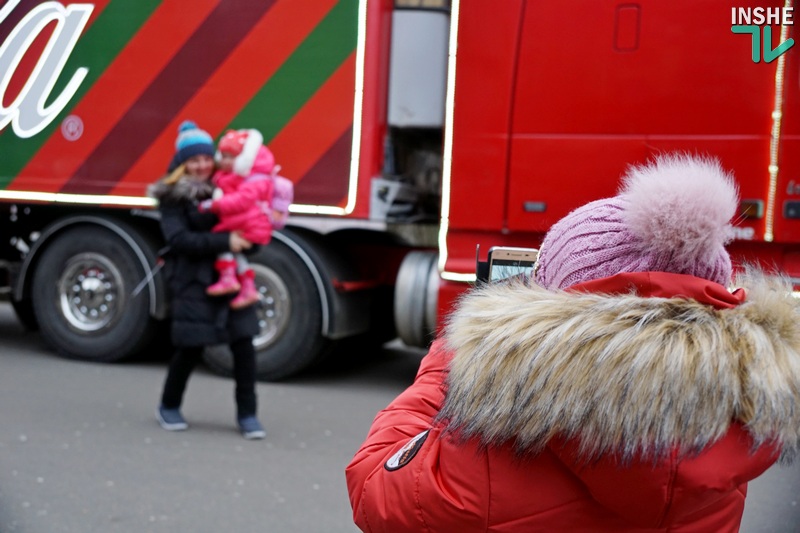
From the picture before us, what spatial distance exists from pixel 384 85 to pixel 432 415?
16.0 feet

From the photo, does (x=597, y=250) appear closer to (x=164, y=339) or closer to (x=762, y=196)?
(x=762, y=196)

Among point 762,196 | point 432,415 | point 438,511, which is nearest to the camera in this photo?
point 438,511

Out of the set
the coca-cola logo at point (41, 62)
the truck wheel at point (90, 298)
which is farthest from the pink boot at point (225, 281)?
the coca-cola logo at point (41, 62)

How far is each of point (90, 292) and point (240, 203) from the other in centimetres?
238

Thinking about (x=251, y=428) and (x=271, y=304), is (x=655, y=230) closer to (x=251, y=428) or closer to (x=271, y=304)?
(x=251, y=428)

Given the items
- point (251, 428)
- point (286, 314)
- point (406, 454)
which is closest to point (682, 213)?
point (406, 454)

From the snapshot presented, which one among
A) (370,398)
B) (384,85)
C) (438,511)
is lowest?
(370,398)

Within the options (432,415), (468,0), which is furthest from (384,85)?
(432,415)

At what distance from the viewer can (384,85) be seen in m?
6.20

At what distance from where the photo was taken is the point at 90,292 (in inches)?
269

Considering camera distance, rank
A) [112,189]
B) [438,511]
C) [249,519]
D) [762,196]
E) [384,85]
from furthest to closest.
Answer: [112,189] → [384,85] → [762,196] → [249,519] → [438,511]

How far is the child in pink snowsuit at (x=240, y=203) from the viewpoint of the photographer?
4.95 meters

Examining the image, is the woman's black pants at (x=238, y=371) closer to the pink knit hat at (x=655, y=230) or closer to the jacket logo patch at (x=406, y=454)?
the jacket logo patch at (x=406, y=454)

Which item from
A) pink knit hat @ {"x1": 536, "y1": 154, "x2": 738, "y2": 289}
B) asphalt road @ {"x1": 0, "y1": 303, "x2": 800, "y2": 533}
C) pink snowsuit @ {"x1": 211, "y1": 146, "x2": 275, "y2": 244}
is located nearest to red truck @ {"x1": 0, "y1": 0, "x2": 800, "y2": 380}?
asphalt road @ {"x1": 0, "y1": 303, "x2": 800, "y2": 533}
